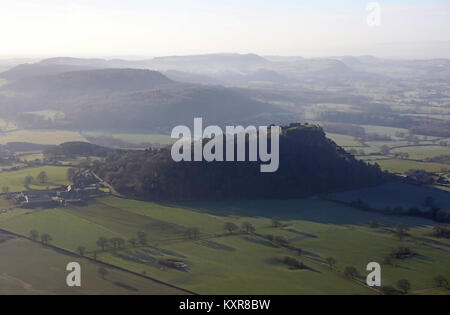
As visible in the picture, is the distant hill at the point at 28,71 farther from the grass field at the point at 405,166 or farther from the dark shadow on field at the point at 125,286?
the dark shadow on field at the point at 125,286

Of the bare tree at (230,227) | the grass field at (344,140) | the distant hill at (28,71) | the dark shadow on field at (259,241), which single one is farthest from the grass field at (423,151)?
the distant hill at (28,71)

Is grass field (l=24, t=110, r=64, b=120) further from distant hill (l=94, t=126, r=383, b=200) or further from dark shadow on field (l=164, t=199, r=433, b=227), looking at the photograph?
dark shadow on field (l=164, t=199, r=433, b=227)

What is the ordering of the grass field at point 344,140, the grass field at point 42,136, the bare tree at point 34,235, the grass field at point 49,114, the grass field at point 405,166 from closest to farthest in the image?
1. the bare tree at point 34,235
2. the grass field at point 405,166
3. the grass field at point 42,136
4. the grass field at point 344,140
5. the grass field at point 49,114

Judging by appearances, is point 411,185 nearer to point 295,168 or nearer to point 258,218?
point 295,168

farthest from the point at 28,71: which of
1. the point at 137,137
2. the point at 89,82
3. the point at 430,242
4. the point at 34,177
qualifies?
the point at 430,242

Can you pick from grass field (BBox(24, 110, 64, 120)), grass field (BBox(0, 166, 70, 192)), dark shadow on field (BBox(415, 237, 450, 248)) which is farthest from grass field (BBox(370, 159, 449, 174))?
grass field (BBox(24, 110, 64, 120))
